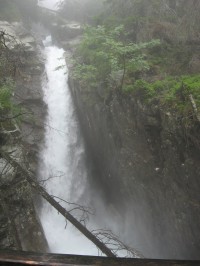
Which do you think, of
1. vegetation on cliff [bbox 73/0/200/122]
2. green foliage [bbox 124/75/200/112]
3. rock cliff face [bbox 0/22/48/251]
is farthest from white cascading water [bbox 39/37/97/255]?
green foliage [bbox 124/75/200/112]

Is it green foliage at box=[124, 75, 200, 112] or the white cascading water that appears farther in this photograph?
the white cascading water

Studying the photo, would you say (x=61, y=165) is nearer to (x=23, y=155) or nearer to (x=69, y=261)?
(x=23, y=155)

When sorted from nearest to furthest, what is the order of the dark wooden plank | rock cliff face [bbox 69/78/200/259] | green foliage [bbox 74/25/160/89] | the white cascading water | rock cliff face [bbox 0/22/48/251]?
the dark wooden plank → rock cliff face [bbox 69/78/200/259] → rock cliff face [bbox 0/22/48/251] → green foliage [bbox 74/25/160/89] → the white cascading water

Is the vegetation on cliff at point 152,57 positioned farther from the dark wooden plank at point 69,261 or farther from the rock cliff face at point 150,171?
the dark wooden plank at point 69,261

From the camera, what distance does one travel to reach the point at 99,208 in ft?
47.2

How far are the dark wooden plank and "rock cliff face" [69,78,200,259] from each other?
601cm

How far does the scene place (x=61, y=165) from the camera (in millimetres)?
15195

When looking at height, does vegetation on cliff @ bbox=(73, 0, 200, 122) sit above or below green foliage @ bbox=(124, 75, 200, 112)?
above

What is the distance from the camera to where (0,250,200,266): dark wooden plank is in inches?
79.4

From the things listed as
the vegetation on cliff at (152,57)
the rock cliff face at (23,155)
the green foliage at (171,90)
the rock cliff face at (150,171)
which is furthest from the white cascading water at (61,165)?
the green foliage at (171,90)

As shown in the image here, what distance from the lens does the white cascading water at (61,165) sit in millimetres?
12719

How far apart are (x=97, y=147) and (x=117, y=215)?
10.4 feet

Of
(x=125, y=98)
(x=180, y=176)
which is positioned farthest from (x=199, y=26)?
(x=180, y=176)

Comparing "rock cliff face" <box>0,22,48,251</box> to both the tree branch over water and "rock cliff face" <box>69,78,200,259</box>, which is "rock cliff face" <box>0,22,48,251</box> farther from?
"rock cliff face" <box>69,78,200,259</box>
